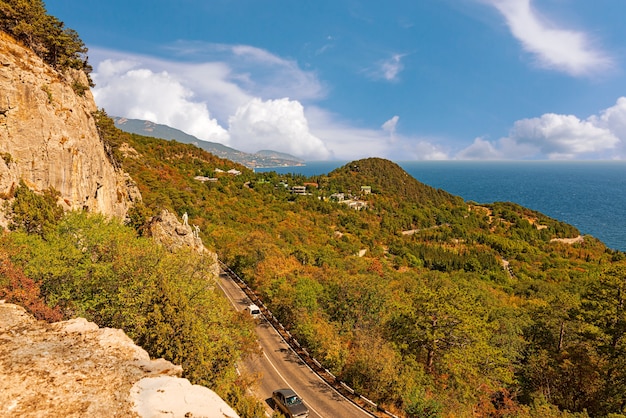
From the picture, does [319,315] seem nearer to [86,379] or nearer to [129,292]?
[129,292]

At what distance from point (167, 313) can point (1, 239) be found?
1081cm

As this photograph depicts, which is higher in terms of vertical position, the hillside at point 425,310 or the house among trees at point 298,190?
the house among trees at point 298,190

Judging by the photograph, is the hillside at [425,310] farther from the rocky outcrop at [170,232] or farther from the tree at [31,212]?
the tree at [31,212]

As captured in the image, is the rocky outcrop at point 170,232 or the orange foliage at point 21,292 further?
the rocky outcrop at point 170,232

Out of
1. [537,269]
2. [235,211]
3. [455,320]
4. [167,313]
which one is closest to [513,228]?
[537,269]

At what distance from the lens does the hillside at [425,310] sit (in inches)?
856

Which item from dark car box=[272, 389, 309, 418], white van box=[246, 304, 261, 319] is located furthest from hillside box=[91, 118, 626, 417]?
dark car box=[272, 389, 309, 418]

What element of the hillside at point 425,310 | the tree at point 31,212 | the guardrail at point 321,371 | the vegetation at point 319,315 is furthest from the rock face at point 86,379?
the hillside at point 425,310

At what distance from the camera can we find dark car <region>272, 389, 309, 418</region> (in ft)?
58.2

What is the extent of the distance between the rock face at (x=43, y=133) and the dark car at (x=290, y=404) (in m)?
23.1

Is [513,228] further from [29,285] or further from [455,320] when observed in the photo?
[29,285]

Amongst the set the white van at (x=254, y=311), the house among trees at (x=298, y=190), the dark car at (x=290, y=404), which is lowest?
the white van at (x=254, y=311)

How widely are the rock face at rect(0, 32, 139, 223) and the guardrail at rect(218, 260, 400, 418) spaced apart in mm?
20341

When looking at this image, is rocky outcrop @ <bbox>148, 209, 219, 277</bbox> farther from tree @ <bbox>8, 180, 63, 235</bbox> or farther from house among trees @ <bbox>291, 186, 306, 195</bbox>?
house among trees @ <bbox>291, 186, 306, 195</bbox>
